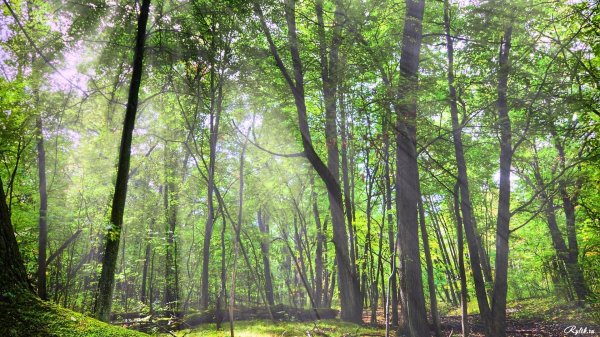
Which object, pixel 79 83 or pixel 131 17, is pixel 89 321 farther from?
pixel 79 83

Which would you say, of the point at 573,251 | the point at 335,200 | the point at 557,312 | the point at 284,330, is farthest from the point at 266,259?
the point at 573,251

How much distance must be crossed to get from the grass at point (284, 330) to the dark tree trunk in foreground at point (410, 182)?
4.30 ft

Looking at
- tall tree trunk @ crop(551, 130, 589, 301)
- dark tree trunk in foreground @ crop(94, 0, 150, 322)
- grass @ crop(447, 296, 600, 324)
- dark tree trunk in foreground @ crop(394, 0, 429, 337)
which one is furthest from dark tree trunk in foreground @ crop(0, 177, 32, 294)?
tall tree trunk @ crop(551, 130, 589, 301)

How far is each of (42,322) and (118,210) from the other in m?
2.80

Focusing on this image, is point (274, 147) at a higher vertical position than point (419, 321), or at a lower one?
higher

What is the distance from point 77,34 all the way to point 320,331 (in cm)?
855

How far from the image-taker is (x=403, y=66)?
7.48m

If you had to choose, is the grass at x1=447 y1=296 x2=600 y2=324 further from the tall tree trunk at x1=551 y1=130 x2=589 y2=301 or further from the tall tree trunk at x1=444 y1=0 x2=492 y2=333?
the tall tree trunk at x1=444 y1=0 x2=492 y2=333

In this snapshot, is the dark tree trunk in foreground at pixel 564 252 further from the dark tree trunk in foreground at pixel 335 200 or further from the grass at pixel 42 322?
the grass at pixel 42 322

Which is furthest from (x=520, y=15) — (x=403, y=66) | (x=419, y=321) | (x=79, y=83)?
(x=79, y=83)

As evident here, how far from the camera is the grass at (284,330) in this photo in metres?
7.79

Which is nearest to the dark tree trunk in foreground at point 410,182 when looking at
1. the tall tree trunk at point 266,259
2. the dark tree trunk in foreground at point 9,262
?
the dark tree trunk in foreground at point 9,262

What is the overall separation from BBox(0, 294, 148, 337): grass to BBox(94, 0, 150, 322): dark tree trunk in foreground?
223cm

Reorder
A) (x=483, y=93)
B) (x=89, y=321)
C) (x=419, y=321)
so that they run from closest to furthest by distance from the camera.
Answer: (x=89, y=321), (x=419, y=321), (x=483, y=93)
